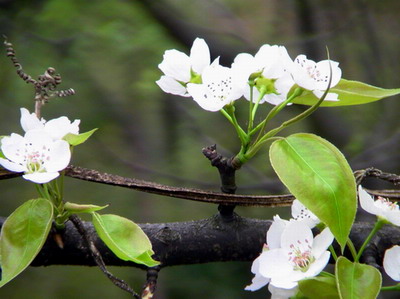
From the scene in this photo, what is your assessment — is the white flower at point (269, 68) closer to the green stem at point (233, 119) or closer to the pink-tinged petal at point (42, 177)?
the green stem at point (233, 119)

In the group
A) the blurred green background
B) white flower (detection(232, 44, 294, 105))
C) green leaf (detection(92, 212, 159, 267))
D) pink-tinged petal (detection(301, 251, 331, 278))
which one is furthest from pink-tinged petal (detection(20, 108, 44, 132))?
the blurred green background

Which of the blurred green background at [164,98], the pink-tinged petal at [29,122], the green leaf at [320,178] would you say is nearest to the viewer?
the green leaf at [320,178]

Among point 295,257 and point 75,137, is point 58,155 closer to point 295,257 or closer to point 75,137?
point 75,137

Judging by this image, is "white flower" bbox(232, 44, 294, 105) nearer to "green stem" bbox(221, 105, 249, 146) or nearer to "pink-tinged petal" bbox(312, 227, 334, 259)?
"green stem" bbox(221, 105, 249, 146)

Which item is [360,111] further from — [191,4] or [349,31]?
[191,4]

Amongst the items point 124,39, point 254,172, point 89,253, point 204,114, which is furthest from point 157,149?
point 89,253

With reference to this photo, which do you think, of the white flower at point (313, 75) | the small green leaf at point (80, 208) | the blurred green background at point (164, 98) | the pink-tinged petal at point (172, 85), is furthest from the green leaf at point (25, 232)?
the blurred green background at point (164, 98)
